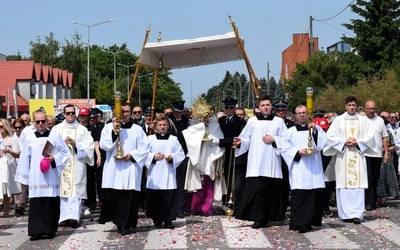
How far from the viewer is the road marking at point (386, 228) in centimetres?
1155

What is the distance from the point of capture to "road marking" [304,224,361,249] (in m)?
10.7

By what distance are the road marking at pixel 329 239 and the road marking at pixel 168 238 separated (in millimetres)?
1793

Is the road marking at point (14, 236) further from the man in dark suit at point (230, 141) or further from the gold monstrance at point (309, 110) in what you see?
the gold monstrance at point (309, 110)

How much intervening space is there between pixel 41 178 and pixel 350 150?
5.13 m

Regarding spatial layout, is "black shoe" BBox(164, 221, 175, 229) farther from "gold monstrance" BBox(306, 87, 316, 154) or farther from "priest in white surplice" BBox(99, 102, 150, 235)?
"gold monstrance" BBox(306, 87, 316, 154)

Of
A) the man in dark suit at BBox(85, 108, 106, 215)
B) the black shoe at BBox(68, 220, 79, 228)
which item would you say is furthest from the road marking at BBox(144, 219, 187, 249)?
the man in dark suit at BBox(85, 108, 106, 215)

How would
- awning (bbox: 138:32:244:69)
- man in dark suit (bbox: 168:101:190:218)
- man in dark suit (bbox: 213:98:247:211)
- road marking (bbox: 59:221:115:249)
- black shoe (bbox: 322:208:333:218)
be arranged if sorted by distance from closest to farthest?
road marking (bbox: 59:221:115:249) < black shoe (bbox: 322:208:333:218) < man in dark suit (bbox: 213:98:247:211) < man in dark suit (bbox: 168:101:190:218) < awning (bbox: 138:32:244:69)

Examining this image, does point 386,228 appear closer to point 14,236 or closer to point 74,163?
point 74,163

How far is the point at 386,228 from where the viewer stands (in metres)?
12.5

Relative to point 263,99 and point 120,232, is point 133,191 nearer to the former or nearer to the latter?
point 120,232

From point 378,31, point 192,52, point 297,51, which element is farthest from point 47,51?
point 192,52

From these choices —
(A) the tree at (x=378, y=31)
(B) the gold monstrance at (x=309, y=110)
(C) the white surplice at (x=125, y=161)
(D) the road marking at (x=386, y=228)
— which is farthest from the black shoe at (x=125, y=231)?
(A) the tree at (x=378, y=31)

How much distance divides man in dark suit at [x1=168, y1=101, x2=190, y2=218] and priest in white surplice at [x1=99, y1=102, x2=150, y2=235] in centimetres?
149

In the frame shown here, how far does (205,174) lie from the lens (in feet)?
48.4
